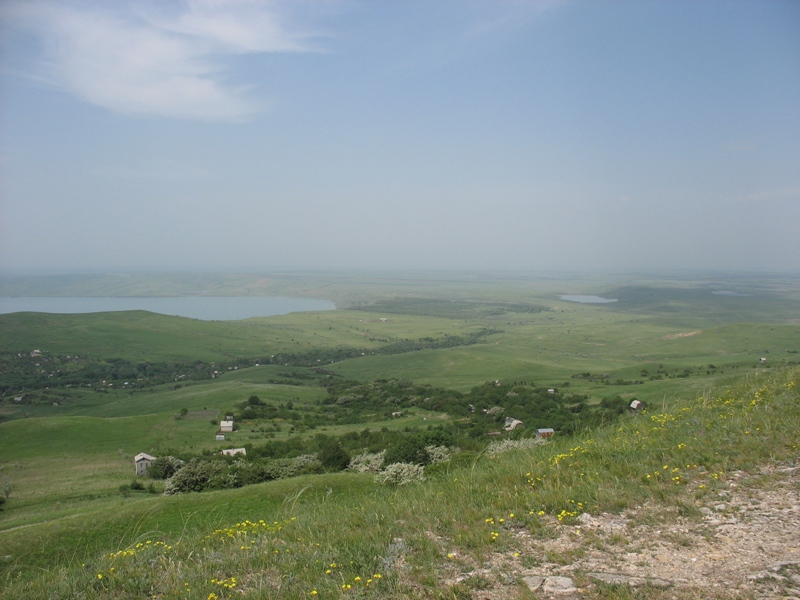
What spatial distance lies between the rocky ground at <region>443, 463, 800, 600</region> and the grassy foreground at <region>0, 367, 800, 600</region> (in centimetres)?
9

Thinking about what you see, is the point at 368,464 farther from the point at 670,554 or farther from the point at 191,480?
the point at 670,554

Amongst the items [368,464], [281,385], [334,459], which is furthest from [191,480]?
[281,385]

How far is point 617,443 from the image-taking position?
736 cm

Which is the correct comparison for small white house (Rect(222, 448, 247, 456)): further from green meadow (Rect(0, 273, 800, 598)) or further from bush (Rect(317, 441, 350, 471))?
bush (Rect(317, 441, 350, 471))

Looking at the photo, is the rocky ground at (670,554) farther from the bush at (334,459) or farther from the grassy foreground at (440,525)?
the bush at (334,459)

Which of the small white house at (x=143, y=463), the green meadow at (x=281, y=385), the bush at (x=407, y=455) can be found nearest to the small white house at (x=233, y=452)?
the green meadow at (x=281, y=385)

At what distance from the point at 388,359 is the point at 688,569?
102 metres

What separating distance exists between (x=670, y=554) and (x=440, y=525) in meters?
2.27

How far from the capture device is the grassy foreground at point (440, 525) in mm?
4492

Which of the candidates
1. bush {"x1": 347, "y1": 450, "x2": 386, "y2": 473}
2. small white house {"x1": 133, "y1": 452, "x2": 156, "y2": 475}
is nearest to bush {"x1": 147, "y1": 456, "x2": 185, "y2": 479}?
small white house {"x1": 133, "y1": 452, "x2": 156, "y2": 475}

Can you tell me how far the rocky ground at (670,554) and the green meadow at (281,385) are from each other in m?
0.42

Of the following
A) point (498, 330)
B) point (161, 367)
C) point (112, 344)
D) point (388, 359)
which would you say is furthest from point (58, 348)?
point (498, 330)

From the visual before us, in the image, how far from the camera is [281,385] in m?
82.6

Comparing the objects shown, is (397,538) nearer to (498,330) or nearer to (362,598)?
(362,598)
